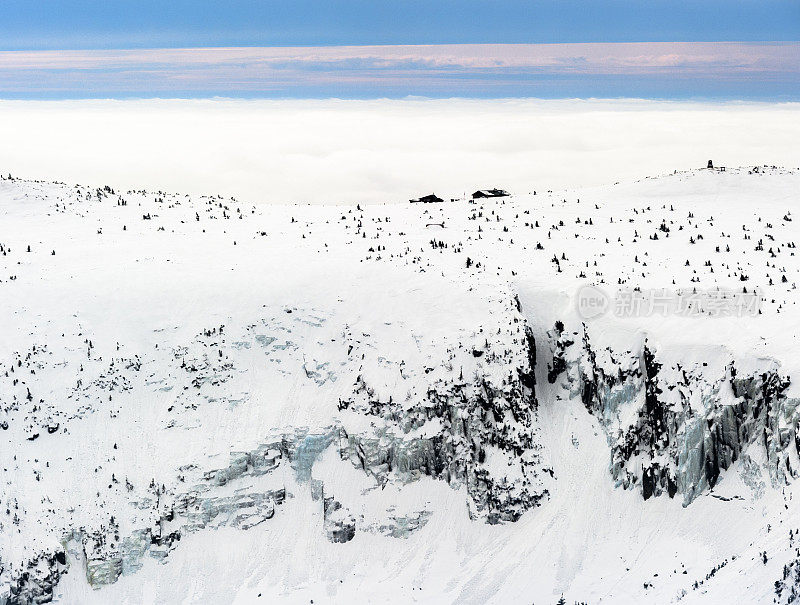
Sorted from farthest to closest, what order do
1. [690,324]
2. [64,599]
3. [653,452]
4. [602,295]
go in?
[602,295], [690,324], [653,452], [64,599]

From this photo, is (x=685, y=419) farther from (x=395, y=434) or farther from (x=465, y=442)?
(x=395, y=434)

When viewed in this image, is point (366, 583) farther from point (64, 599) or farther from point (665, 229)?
point (665, 229)

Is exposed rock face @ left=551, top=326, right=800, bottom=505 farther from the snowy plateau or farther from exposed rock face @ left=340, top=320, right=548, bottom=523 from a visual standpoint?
exposed rock face @ left=340, top=320, right=548, bottom=523

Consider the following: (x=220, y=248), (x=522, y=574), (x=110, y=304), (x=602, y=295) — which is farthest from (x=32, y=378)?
(x=602, y=295)
